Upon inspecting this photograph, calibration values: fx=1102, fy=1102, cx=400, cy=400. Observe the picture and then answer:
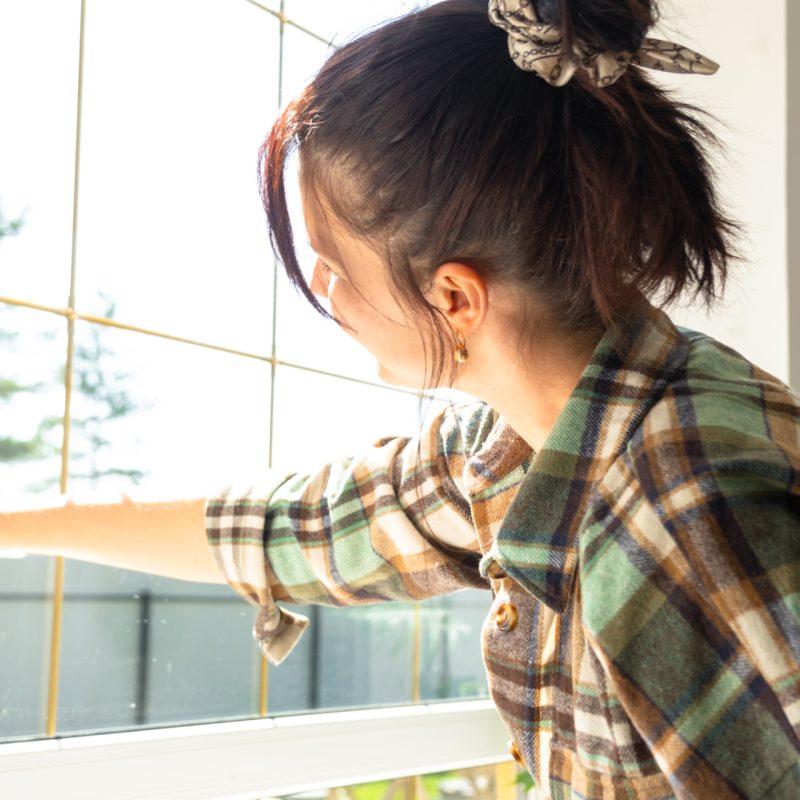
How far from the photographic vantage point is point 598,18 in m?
0.79

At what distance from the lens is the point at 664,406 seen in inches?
33.3

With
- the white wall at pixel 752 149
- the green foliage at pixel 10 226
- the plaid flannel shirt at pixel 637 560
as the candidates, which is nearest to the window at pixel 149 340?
the green foliage at pixel 10 226

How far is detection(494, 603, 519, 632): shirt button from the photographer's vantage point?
0.99 metres

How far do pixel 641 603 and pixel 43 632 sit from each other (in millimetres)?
807

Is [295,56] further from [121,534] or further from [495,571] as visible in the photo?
[495,571]

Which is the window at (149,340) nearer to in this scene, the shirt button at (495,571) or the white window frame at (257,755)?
the white window frame at (257,755)

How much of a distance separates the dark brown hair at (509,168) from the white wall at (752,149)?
47.3 inches

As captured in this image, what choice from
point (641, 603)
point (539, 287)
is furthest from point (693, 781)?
point (539, 287)

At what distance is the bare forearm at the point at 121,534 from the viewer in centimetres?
116

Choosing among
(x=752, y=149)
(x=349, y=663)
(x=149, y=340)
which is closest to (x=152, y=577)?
(x=149, y=340)

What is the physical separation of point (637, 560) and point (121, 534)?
617 mm

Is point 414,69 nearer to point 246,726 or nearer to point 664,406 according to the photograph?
point 664,406

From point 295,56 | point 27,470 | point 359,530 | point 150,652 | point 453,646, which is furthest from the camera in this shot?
point 453,646

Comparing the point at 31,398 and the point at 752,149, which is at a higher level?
the point at 752,149
